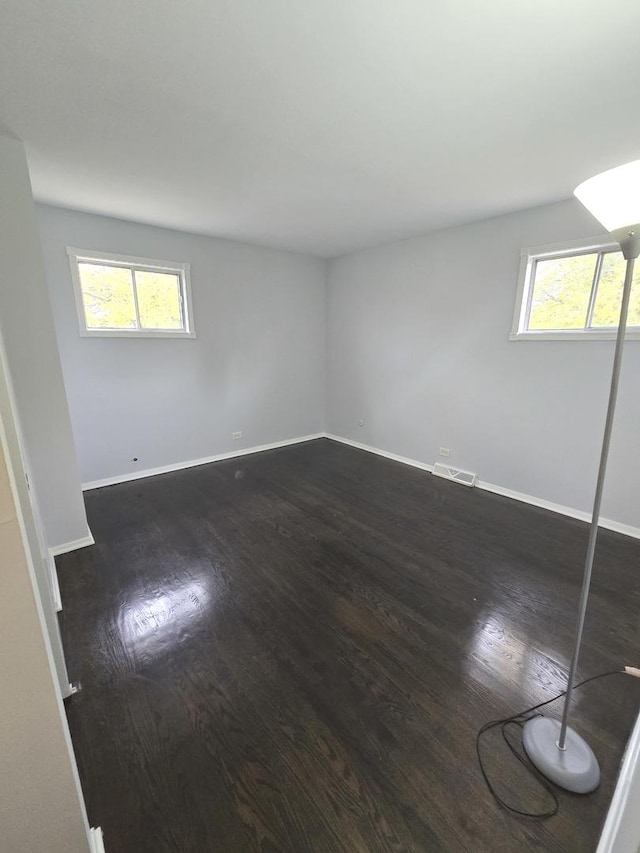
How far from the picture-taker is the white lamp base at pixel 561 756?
1.20 metres

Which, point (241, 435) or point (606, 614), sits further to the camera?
point (241, 435)

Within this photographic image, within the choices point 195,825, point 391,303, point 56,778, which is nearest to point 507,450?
point 391,303

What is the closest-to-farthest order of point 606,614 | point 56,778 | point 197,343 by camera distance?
point 56,778 < point 606,614 < point 197,343

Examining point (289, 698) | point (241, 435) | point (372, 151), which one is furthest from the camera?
point (241, 435)

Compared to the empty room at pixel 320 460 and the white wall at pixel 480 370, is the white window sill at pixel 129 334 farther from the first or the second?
the white wall at pixel 480 370

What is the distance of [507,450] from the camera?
3.50 meters

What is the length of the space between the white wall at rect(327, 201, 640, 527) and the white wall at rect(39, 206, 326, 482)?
0.68 metres

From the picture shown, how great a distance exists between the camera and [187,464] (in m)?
4.25

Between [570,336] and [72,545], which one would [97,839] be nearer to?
[72,545]

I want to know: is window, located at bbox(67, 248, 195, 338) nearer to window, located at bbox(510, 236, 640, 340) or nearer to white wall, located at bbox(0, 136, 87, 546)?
white wall, located at bbox(0, 136, 87, 546)

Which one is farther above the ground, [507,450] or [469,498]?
[507,450]

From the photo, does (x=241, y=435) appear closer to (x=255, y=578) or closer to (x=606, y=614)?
(x=255, y=578)

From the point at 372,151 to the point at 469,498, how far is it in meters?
3.01

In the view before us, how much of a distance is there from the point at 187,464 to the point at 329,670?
318 cm
